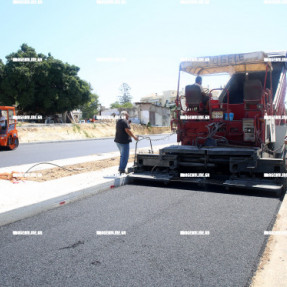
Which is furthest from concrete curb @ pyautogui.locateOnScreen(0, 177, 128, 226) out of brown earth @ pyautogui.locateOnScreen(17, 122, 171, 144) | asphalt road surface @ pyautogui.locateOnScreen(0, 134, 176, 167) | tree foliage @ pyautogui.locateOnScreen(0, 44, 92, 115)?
tree foliage @ pyautogui.locateOnScreen(0, 44, 92, 115)

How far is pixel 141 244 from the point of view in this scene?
3.77 meters

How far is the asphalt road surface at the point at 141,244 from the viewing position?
119 inches

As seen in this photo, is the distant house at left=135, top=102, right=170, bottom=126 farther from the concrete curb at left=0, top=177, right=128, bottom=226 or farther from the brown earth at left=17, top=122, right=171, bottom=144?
the concrete curb at left=0, top=177, right=128, bottom=226

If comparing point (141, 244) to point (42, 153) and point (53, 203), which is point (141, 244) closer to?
point (53, 203)

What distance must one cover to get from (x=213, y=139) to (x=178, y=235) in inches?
147

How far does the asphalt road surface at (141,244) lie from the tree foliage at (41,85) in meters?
29.3

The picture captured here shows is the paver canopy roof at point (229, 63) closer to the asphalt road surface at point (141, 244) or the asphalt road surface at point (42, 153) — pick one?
the asphalt road surface at point (141, 244)

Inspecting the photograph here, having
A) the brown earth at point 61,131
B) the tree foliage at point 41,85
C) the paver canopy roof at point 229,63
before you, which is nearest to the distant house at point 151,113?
the brown earth at point 61,131

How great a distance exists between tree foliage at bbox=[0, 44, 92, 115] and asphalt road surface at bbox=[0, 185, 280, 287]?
96.2 feet

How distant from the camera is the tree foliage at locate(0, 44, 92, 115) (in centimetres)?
3167

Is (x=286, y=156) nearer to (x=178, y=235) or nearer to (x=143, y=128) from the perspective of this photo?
(x=178, y=235)

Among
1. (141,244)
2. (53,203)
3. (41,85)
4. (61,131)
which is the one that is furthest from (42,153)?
(41,85)

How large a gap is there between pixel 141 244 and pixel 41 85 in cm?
3281

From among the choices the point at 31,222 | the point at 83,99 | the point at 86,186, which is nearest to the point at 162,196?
the point at 86,186
